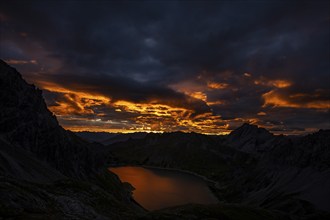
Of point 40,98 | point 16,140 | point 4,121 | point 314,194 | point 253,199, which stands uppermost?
point 40,98

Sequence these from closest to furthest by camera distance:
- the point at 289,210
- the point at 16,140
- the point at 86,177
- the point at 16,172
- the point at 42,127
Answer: the point at 16,172
the point at 16,140
the point at 289,210
the point at 42,127
the point at 86,177

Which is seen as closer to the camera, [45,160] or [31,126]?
[45,160]

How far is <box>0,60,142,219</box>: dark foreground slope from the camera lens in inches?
2159

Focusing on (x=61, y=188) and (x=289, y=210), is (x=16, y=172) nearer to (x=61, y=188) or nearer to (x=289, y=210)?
(x=61, y=188)

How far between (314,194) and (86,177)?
137 meters

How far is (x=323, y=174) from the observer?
188750 mm

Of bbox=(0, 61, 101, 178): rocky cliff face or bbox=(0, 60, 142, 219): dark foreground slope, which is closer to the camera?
bbox=(0, 60, 142, 219): dark foreground slope

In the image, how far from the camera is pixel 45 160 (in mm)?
147875

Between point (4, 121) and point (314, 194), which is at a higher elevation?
point (4, 121)

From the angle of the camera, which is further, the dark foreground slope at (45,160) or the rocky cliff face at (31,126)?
the rocky cliff face at (31,126)

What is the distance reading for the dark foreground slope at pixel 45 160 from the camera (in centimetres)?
5484

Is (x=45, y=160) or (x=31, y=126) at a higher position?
(x=31, y=126)

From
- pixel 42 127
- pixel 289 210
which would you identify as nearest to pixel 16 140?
pixel 42 127

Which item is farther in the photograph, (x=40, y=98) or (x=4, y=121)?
(x=40, y=98)
